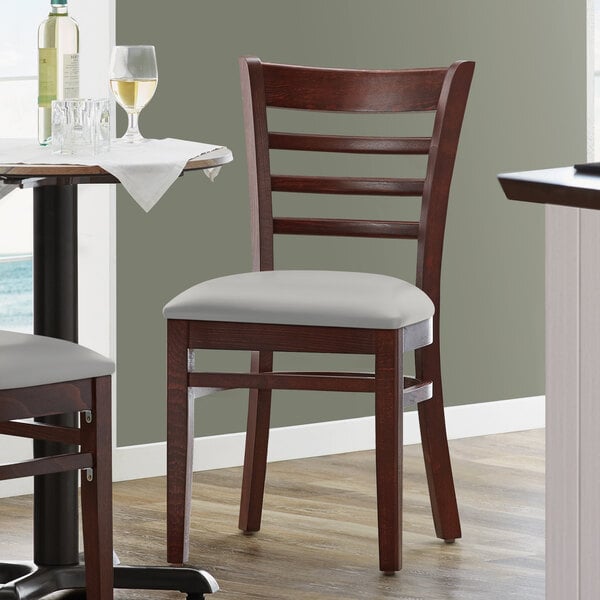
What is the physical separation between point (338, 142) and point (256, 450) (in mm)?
638

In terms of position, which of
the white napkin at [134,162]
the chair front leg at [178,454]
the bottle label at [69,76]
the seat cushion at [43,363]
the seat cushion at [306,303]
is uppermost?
the bottle label at [69,76]

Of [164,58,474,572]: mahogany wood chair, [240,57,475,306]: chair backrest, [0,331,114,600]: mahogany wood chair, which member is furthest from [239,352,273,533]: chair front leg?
[0,331,114,600]: mahogany wood chair

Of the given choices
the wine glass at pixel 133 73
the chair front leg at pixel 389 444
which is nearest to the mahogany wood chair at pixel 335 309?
the chair front leg at pixel 389 444

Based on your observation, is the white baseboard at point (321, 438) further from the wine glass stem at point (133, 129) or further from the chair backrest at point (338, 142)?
the wine glass stem at point (133, 129)

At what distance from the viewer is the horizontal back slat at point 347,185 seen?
114 inches

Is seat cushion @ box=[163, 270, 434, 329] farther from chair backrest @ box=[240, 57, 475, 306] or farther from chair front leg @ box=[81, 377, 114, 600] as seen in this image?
chair front leg @ box=[81, 377, 114, 600]

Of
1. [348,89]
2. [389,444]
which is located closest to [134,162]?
[389,444]

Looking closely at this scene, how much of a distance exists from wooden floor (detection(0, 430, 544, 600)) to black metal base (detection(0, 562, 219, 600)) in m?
0.11

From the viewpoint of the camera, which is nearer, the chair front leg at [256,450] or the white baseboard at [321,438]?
the chair front leg at [256,450]

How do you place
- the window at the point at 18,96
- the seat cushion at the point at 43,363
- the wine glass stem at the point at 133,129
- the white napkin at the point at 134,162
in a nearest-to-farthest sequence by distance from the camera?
the seat cushion at the point at 43,363 < the white napkin at the point at 134,162 < the wine glass stem at the point at 133,129 < the window at the point at 18,96

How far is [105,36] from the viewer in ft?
10.9

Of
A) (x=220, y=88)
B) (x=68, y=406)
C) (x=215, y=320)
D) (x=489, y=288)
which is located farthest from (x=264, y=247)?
(x=489, y=288)

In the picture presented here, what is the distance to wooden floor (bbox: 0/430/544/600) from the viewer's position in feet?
8.55

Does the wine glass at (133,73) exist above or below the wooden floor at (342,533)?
above
